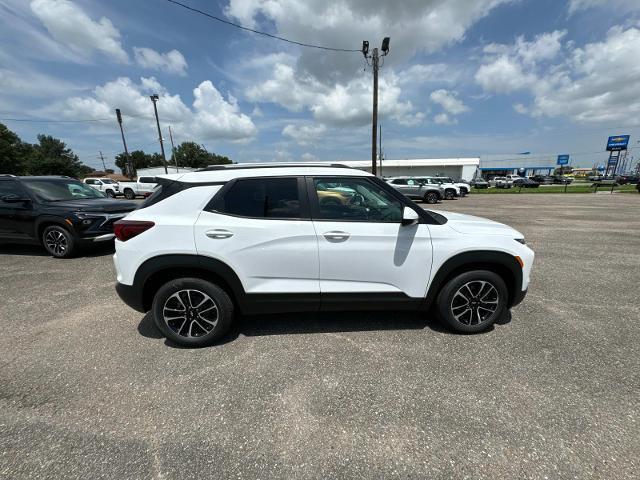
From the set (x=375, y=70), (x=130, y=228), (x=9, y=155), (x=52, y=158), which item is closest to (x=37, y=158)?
(x=52, y=158)

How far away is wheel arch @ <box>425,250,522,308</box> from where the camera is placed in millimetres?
2875

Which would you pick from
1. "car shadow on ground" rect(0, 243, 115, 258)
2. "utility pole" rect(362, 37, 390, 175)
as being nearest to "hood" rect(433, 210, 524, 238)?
"car shadow on ground" rect(0, 243, 115, 258)

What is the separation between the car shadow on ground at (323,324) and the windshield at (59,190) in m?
4.89

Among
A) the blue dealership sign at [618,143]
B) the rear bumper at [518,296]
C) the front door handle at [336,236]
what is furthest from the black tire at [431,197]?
the blue dealership sign at [618,143]

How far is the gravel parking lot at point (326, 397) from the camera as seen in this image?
174cm

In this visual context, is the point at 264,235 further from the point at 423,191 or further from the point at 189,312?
the point at 423,191

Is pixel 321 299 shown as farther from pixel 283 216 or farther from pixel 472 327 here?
pixel 472 327

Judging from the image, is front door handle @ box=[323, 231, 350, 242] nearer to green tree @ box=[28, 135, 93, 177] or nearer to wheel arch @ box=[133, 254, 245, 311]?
wheel arch @ box=[133, 254, 245, 311]

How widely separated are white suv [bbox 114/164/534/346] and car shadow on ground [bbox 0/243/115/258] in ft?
14.8

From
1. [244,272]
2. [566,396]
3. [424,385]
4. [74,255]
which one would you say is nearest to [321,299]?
[244,272]

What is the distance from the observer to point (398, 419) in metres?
2.03

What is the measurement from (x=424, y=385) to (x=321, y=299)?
44.4 inches

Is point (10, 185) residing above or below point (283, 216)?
above

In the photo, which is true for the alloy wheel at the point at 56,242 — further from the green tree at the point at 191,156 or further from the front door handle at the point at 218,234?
the green tree at the point at 191,156
